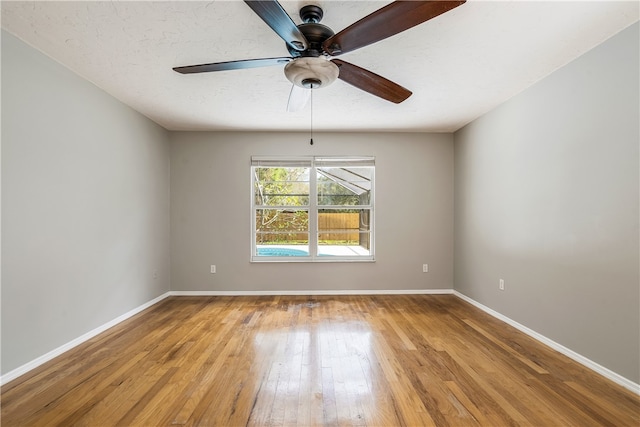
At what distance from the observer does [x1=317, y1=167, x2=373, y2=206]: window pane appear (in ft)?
15.6

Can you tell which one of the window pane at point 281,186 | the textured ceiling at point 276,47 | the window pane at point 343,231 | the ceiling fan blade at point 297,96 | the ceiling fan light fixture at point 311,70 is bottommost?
the window pane at point 343,231

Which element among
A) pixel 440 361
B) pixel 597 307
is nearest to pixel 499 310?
pixel 597 307

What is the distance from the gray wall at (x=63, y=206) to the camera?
2.21 m

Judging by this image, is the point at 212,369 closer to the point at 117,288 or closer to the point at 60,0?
the point at 117,288

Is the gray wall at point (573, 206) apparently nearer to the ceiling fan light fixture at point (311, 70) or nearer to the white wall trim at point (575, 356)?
the white wall trim at point (575, 356)

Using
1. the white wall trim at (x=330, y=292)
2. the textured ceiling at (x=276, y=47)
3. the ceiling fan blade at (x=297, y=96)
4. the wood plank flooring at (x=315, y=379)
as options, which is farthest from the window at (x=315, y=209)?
the ceiling fan blade at (x=297, y=96)

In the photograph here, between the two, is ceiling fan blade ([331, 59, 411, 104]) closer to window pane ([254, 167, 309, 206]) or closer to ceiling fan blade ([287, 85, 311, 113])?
ceiling fan blade ([287, 85, 311, 113])

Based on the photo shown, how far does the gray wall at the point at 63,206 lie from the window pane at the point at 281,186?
5.08 ft

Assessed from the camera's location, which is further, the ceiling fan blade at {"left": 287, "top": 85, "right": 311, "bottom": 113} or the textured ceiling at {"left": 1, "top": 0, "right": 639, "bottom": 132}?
the ceiling fan blade at {"left": 287, "top": 85, "right": 311, "bottom": 113}

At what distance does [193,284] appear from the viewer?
459cm

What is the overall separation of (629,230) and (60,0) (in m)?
3.84

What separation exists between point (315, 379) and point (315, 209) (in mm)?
2829

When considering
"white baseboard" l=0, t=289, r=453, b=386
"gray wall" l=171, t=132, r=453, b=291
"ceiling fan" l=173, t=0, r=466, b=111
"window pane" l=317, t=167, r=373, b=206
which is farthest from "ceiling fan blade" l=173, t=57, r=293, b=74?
"window pane" l=317, t=167, r=373, b=206

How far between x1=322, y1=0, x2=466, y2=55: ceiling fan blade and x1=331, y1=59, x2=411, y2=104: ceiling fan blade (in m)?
0.21
